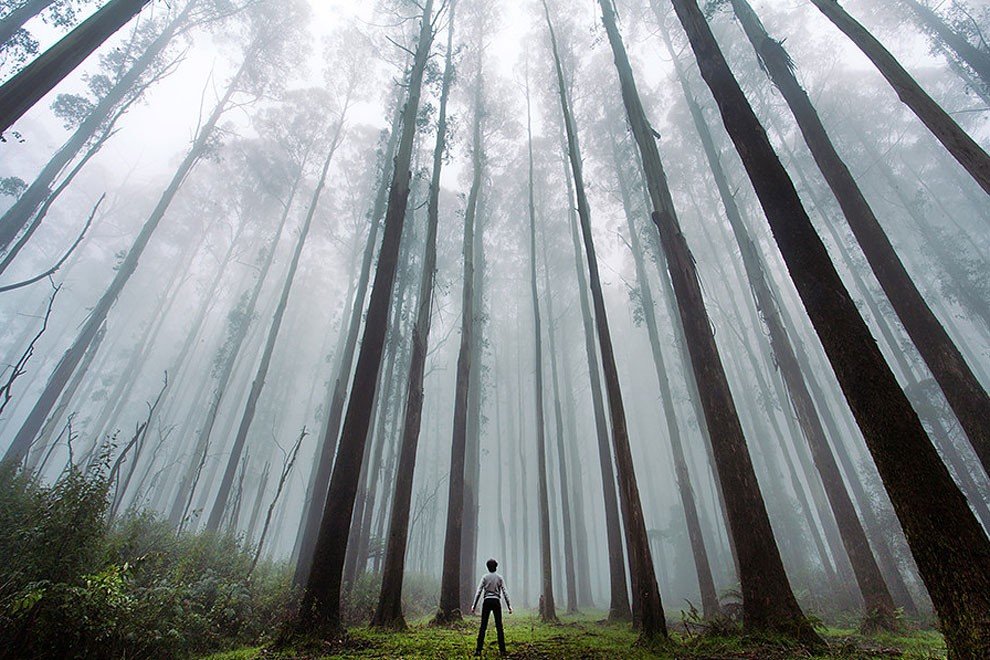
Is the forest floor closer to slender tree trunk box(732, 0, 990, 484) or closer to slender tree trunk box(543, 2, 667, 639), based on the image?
slender tree trunk box(543, 2, 667, 639)

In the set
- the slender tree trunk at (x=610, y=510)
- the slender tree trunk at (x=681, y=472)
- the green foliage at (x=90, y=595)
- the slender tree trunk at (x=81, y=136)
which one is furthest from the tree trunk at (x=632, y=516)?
the slender tree trunk at (x=81, y=136)

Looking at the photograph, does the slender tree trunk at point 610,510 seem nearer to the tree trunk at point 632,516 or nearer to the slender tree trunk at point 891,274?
the tree trunk at point 632,516

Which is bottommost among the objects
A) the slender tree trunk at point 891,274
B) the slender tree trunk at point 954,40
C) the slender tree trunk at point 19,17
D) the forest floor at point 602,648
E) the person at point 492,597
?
the forest floor at point 602,648

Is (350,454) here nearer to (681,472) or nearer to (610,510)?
(610,510)

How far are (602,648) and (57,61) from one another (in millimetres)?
10994

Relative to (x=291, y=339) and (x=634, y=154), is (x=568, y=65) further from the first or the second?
(x=291, y=339)

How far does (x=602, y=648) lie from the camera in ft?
17.2

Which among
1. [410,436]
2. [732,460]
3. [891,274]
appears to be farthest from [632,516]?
[891,274]

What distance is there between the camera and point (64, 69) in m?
5.69

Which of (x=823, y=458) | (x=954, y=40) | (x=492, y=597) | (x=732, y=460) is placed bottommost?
(x=492, y=597)

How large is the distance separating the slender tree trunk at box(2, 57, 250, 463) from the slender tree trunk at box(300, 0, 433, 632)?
7.73m

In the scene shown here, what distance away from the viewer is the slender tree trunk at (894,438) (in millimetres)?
2207

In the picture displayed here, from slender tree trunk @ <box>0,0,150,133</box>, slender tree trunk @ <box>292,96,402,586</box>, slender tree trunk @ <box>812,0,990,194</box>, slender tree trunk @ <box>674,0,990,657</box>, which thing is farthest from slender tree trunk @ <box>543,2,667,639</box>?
slender tree trunk @ <box>0,0,150,133</box>

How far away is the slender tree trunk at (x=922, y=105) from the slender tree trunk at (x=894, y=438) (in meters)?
3.56
